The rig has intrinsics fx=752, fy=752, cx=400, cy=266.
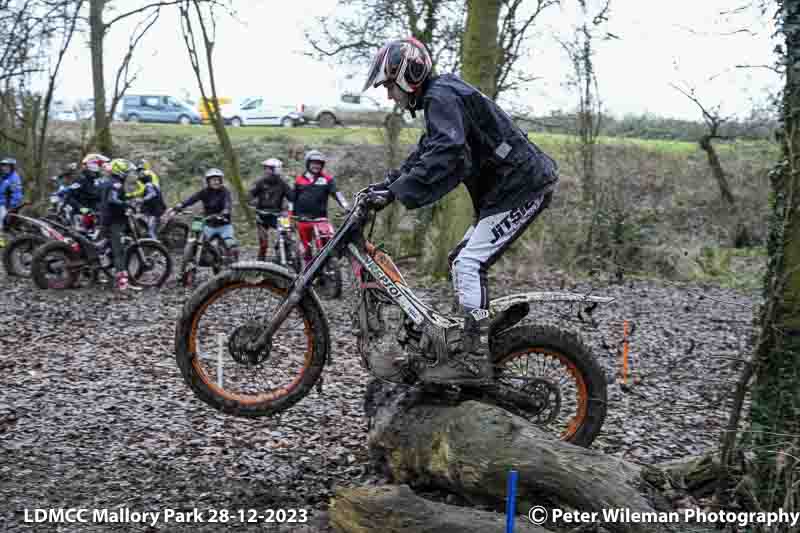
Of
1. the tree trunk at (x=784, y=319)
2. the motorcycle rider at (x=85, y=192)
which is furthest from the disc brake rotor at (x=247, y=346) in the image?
the motorcycle rider at (x=85, y=192)

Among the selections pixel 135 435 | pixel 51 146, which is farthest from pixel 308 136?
pixel 135 435

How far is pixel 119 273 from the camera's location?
40.5ft

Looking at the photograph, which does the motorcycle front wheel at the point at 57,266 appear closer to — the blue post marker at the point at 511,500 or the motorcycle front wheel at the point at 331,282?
the motorcycle front wheel at the point at 331,282

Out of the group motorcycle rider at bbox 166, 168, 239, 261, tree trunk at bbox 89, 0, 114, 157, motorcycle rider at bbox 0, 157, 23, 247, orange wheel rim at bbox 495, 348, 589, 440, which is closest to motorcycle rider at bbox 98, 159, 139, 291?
motorcycle rider at bbox 166, 168, 239, 261

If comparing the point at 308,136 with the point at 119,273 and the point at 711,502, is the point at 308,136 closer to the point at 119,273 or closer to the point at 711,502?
the point at 119,273

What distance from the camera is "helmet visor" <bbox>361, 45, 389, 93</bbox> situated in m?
4.28

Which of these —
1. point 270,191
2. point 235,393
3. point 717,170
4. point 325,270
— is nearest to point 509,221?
point 235,393

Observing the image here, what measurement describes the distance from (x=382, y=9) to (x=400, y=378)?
12733 millimetres

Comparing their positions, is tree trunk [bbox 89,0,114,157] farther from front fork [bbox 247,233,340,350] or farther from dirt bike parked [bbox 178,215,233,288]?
front fork [bbox 247,233,340,350]

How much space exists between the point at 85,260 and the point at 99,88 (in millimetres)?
11532

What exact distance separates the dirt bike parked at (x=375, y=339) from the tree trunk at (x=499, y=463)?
32 cm

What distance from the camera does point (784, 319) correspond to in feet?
13.0

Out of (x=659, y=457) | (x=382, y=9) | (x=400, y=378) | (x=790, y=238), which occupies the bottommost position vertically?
(x=659, y=457)

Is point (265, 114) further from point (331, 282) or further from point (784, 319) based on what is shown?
point (784, 319)
